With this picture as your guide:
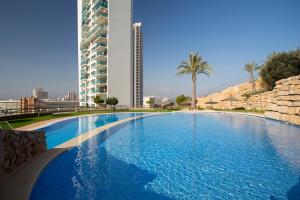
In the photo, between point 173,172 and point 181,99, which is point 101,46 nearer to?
point 181,99

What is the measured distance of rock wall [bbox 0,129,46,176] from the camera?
15.5 feet

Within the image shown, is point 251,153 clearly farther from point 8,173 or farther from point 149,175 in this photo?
point 8,173

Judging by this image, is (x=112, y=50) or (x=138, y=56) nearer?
(x=112, y=50)

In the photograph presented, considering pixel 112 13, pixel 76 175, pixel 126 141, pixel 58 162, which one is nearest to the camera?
pixel 76 175

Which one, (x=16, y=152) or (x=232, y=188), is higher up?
(x=16, y=152)

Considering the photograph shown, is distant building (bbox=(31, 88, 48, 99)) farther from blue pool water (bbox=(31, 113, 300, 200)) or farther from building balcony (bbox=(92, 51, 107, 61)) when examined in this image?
blue pool water (bbox=(31, 113, 300, 200))

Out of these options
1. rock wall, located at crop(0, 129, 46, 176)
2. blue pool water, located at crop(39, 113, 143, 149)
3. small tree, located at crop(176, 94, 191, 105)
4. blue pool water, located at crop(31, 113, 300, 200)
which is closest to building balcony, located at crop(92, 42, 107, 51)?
small tree, located at crop(176, 94, 191, 105)

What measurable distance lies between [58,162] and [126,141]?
13.1 ft

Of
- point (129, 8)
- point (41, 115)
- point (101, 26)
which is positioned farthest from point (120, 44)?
point (41, 115)

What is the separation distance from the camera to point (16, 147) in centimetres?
545

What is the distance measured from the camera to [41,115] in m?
20.4

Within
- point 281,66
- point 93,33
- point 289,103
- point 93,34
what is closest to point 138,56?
point 93,33

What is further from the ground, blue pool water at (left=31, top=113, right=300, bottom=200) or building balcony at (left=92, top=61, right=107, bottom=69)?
building balcony at (left=92, top=61, right=107, bottom=69)

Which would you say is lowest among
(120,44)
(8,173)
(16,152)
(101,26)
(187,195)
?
(187,195)
